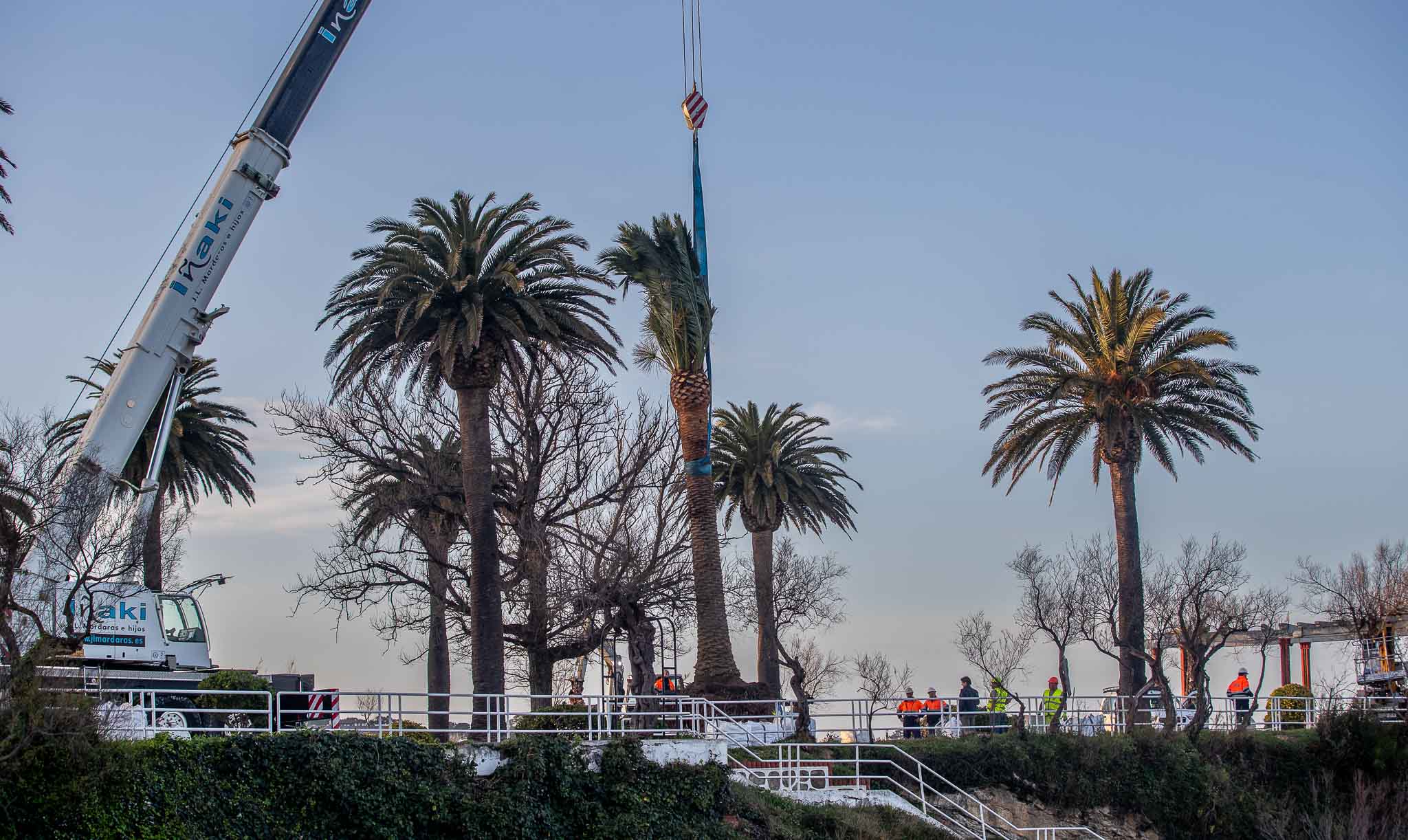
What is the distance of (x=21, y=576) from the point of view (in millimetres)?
23844

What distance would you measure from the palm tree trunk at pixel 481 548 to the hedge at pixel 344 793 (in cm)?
1015

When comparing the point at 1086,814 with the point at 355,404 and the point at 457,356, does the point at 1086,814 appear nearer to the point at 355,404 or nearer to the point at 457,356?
the point at 457,356

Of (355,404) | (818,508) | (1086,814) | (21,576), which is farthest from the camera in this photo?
(818,508)

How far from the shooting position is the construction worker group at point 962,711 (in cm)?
3459

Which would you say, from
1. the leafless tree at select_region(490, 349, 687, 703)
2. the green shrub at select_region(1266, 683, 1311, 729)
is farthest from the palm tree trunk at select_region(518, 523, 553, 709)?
the green shrub at select_region(1266, 683, 1311, 729)

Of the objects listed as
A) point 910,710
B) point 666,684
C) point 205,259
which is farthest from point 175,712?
point 910,710

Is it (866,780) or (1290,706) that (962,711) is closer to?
(866,780)

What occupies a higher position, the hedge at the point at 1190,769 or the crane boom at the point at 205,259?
the crane boom at the point at 205,259

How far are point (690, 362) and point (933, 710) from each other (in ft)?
37.5

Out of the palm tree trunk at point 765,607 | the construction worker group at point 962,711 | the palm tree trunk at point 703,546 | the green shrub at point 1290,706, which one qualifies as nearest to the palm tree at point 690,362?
the palm tree trunk at point 703,546

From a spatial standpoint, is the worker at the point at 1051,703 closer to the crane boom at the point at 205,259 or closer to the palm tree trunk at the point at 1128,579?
the palm tree trunk at the point at 1128,579

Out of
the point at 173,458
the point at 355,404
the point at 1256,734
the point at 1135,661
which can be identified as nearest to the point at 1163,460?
the point at 1135,661

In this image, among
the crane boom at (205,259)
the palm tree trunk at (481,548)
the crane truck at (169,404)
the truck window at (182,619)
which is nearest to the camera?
the crane truck at (169,404)

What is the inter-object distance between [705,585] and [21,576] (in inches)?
694
